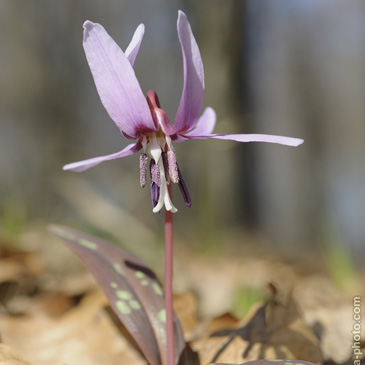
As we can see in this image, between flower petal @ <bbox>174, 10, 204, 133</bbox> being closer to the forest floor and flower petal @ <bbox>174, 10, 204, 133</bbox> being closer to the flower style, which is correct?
the flower style

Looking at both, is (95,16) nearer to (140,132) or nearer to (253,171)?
(253,171)

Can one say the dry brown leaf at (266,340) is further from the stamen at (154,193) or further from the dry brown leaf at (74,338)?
the stamen at (154,193)

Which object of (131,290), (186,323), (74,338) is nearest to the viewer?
(131,290)

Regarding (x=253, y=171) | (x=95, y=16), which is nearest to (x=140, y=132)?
(x=95, y=16)

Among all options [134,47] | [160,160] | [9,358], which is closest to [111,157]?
[160,160]

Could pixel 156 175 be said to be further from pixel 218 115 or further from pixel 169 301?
pixel 218 115

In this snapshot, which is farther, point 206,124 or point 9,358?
point 206,124

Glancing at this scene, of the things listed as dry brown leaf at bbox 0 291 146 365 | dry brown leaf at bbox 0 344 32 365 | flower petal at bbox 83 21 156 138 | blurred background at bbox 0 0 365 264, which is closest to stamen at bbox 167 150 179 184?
flower petal at bbox 83 21 156 138
